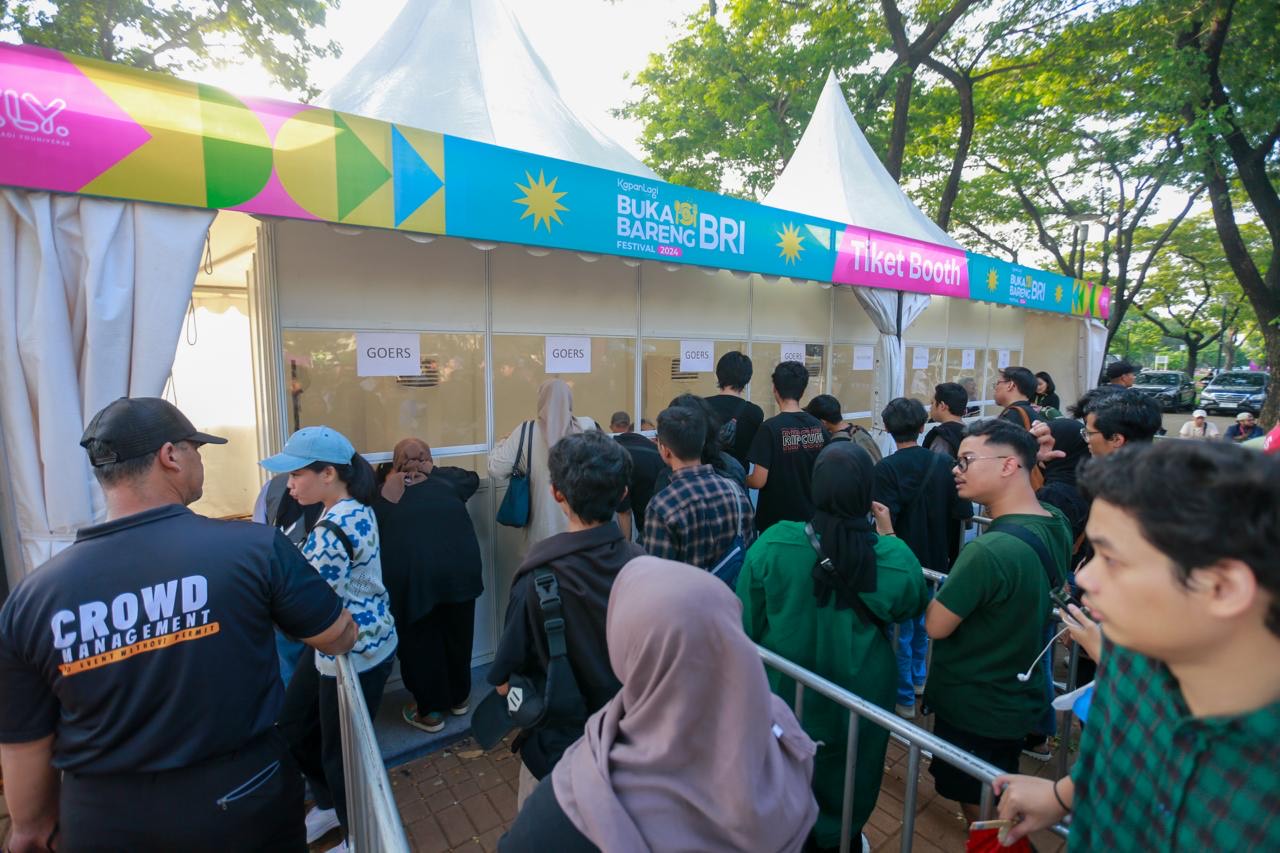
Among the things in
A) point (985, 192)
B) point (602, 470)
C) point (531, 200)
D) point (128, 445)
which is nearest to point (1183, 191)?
point (985, 192)

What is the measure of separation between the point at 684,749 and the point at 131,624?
4.62 feet

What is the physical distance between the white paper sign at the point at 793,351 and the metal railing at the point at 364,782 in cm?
558

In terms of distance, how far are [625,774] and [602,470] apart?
3.15 ft

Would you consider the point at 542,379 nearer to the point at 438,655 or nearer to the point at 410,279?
the point at 410,279

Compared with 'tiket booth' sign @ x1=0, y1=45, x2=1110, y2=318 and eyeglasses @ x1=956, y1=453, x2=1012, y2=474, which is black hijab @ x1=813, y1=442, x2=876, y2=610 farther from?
'tiket booth' sign @ x1=0, y1=45, x2=1110, y2=318

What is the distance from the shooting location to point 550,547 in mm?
1868

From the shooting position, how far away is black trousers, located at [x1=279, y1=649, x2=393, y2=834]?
96.2 inches

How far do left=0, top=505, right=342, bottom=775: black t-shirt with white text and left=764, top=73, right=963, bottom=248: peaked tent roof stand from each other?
7090mm

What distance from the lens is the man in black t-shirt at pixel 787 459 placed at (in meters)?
4.09

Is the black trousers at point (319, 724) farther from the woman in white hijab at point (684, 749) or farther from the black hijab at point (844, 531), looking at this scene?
the black hijab at point (844, 531)

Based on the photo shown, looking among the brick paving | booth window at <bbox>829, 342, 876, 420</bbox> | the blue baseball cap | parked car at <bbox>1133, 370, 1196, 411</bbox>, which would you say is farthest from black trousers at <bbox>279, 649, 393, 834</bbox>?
parked car at <bbox>1133, 370, 1196, 411</bbox>


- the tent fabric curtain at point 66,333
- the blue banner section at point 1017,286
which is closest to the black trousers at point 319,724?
the tent fabric curtain at point 66,333

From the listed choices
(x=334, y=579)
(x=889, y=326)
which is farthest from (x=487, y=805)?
(x=889, y=326)

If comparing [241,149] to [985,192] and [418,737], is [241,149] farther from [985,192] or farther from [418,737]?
[985,192]
